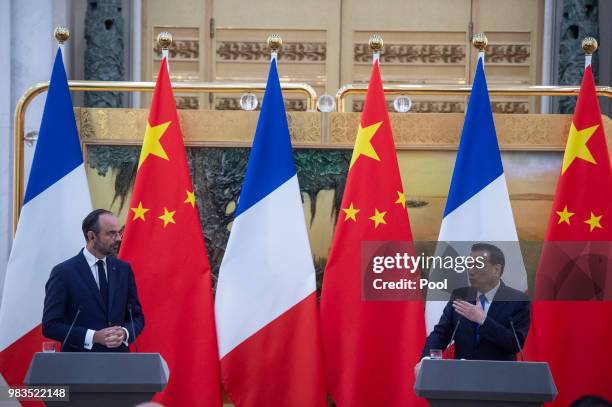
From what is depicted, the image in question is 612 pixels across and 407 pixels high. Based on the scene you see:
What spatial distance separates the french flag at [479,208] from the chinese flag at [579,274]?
209 millimetres

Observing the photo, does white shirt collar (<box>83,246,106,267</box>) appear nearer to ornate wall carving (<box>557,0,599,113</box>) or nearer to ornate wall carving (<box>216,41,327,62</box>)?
ornate wall carving (<box>216,41,327,62</box>)

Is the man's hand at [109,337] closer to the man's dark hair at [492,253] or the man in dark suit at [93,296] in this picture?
the man in dark suit at [93,296]

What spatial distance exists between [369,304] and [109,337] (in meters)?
1.72

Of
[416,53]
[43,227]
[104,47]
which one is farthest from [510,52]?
[43,227]

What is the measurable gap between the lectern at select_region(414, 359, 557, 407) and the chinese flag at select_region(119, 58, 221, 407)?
6.41ft

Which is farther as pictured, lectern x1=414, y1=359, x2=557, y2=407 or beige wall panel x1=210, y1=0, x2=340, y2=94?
beige wall panel x1=210, y1=0, x2=340, y2=94

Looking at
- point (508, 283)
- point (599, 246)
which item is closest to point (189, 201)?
point (508, 283)

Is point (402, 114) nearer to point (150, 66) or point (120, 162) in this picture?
point (120, 162)

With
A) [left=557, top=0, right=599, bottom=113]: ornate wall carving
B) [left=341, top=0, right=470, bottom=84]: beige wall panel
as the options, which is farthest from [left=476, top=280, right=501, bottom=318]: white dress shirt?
[left=341, top=0, right=470, bottom=84]: beige wall panel

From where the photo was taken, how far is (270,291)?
6.70m

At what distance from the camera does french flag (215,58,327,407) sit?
6.60 meters

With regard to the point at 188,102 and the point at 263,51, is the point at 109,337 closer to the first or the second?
the point at 188,102

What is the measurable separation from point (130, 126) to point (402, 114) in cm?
172

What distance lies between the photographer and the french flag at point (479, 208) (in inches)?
264
